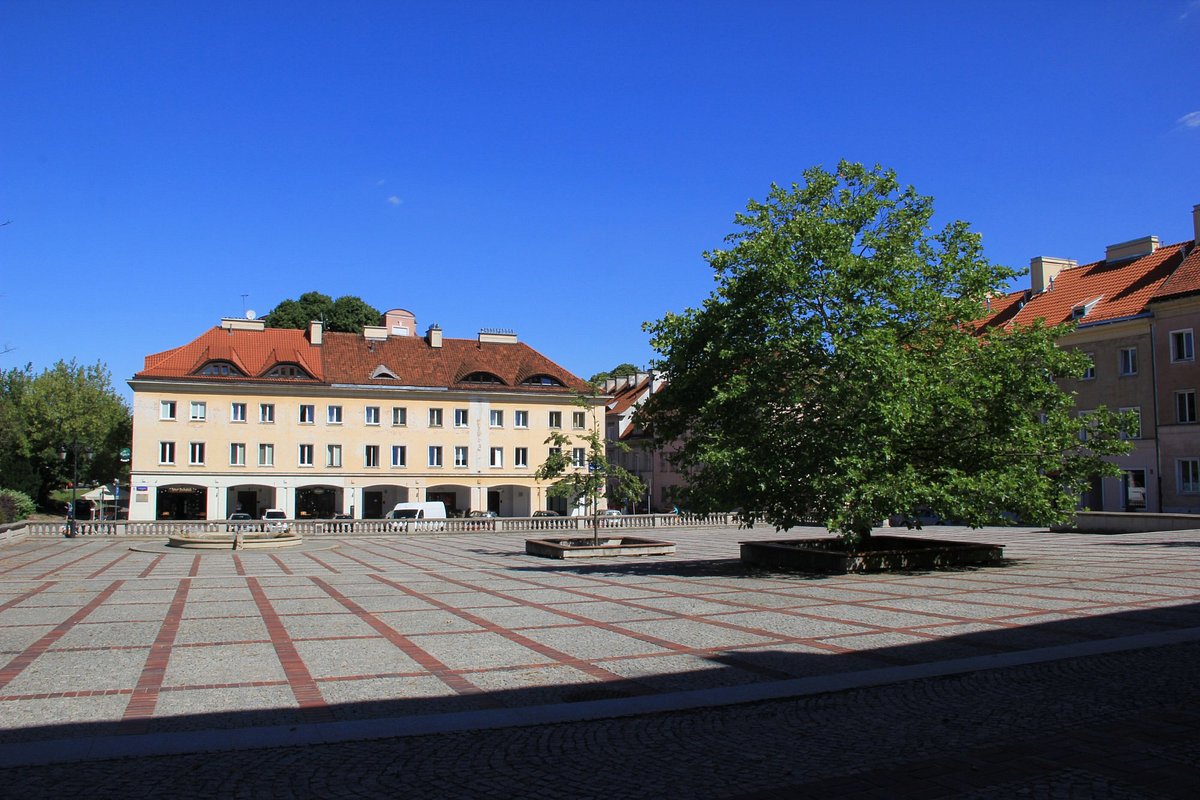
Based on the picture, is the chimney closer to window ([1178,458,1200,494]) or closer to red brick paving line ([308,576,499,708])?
window ([1178,458,1200,494])

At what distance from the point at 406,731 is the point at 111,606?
11.4 m

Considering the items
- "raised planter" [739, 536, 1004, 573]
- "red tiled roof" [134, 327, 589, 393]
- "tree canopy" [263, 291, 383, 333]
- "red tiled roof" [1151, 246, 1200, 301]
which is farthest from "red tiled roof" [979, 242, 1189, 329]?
"tree canopy" [263, 291, 383, 333]

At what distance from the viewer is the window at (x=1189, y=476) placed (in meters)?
42.9

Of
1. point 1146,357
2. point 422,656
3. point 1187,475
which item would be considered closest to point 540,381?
point 1146,357

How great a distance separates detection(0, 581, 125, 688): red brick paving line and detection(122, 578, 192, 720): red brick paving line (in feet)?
4.24

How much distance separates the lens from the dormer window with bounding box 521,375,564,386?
64375 millimetres

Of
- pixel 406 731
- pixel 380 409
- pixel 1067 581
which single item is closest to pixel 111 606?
pixel 406 731

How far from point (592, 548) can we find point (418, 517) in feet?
77.5

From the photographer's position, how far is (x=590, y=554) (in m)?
28.8

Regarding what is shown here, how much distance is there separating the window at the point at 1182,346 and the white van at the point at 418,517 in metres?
37.3

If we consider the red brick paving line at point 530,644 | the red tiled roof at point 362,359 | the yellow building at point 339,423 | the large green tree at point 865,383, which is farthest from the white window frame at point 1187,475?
the red brick paving line at point 530,644

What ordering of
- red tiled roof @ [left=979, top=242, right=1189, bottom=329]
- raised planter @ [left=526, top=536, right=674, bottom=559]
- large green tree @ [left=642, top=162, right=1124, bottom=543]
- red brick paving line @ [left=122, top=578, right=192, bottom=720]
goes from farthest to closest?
red tiled roof @ [left=979, top=242, right=1189, bottom=329], raised planter @ [left=526, top=536, right=674, bottom=559], large green tree @ [left=642, top=162, right=1124, bottom=543], red brick paving line @ [left=122, top=578, right=192, bottom=720]

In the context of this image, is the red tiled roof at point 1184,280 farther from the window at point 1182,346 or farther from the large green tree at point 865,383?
the large green tree at point 865,383

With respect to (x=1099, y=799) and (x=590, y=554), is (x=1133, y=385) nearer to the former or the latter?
(x=590, y=554)
